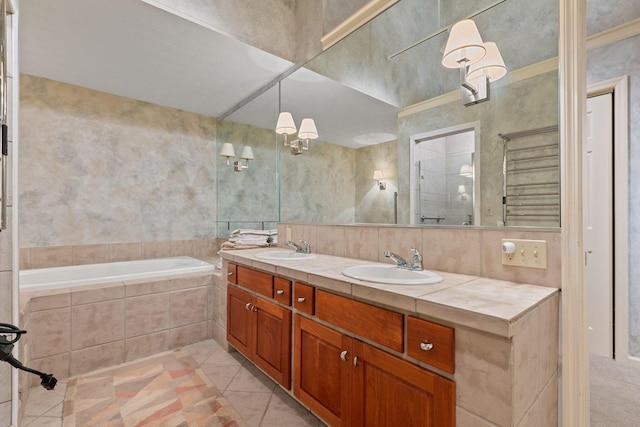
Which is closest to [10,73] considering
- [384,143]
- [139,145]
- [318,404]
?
[384,143]

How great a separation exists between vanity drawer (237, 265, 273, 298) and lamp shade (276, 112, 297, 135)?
130 cm

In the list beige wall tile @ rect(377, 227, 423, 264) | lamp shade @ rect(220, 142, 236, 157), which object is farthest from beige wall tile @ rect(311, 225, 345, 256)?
lamp shade @ rect(220, 142, 236, 157)

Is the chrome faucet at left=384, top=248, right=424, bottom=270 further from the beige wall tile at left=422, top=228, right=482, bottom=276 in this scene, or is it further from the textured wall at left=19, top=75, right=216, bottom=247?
the textured wall at left=19, top=75, right=216, bottom=247

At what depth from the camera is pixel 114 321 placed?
2207 millimetres

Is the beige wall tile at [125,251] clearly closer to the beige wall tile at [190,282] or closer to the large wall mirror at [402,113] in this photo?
the beige wall tile at [190,282]

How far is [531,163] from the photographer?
1259 mm

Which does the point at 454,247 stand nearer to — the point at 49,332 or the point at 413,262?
the point at 413,262

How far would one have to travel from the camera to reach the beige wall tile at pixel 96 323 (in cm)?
207

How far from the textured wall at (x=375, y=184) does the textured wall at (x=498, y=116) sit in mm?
316

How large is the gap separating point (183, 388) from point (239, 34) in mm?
2516

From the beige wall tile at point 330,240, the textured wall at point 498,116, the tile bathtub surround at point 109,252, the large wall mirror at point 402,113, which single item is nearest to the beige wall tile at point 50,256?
the tile bathtub surround at point 109,252

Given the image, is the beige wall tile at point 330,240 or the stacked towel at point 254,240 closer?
the beige wall tile at point 330,240

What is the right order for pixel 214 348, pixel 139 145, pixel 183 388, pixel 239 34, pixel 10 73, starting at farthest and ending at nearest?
pixel 139 145 → pixel 214 348 → pixel 239 34 → pixel 183 388 → pixel 10 73

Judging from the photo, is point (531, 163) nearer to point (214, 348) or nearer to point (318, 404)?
point (318, 404)
